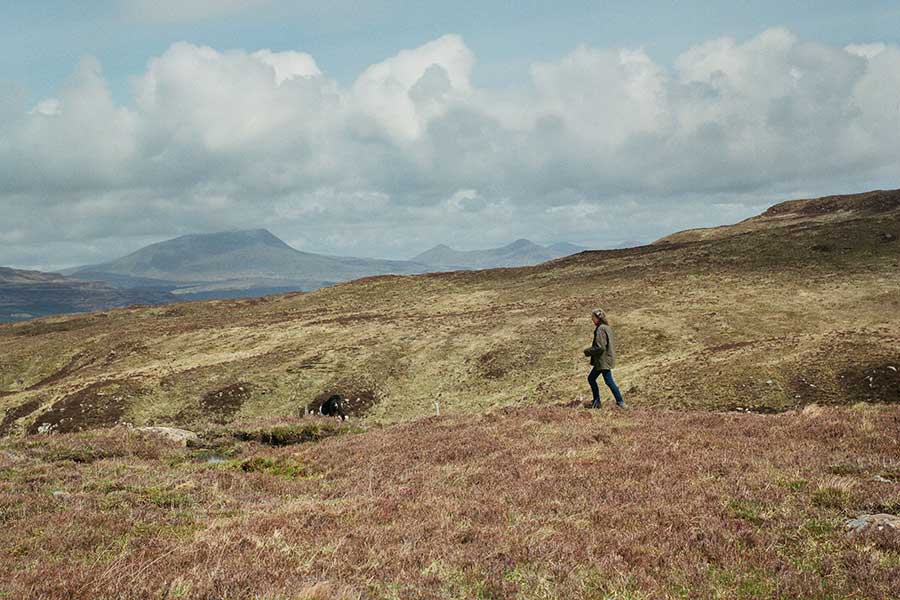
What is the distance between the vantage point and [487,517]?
10.8 metres

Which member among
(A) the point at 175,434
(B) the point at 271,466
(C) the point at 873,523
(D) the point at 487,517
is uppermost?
(C) the point at 873,523

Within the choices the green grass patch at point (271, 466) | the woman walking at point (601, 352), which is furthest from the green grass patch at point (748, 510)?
the woman walking at point (601, 352)

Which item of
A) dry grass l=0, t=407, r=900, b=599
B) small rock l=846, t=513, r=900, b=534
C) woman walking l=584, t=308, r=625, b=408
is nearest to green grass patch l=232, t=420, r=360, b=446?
dry grass l=0, t=407, r=900, b=599

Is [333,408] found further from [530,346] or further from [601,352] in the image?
[601,352]

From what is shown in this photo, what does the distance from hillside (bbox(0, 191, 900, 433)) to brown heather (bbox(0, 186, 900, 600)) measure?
1.08 feet

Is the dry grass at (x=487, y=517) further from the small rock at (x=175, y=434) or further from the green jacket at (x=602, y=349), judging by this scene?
the green jacket at (x=602, y=349)

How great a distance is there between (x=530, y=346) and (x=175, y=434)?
32413mm

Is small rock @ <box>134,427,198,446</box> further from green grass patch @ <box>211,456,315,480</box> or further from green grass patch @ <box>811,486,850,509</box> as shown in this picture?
green grass patch @ <box>811,486,850,509</box>

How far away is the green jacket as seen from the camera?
2422 cm

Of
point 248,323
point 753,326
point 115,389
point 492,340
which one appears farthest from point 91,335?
point 753,326

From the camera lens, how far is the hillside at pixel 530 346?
108 ft

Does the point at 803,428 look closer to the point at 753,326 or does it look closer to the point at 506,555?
the point at 506,555

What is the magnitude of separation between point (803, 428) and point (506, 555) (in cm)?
1199

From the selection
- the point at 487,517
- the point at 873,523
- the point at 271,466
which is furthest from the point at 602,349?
the point at 873,523
